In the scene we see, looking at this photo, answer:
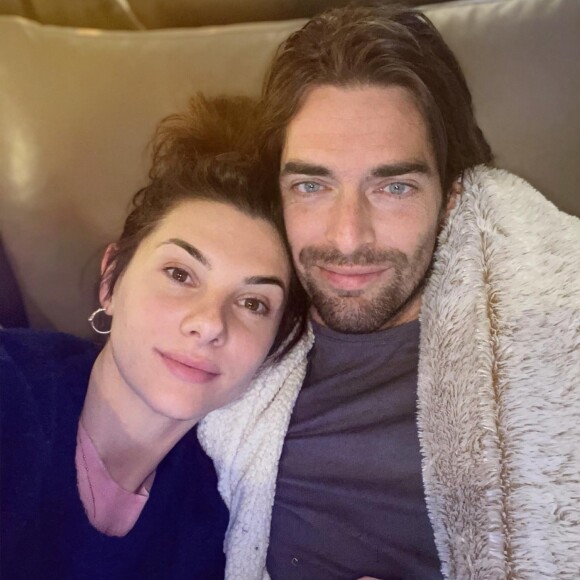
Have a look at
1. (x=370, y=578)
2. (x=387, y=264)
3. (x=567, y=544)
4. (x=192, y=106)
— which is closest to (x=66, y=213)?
(x=192, y=106)

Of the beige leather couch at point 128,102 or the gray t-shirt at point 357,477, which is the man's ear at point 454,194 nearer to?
the beige leather couch at point 128,102

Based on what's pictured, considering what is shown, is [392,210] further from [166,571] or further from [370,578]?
[166,571]

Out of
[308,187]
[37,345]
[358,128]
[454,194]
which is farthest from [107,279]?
[454,194]

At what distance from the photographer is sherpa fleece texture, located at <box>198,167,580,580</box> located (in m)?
0.78

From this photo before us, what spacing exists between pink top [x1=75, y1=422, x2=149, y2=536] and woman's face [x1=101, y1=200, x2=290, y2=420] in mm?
110

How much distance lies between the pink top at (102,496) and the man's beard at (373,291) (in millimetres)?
427

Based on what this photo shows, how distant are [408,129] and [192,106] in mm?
397

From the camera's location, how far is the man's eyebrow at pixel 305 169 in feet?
3.01

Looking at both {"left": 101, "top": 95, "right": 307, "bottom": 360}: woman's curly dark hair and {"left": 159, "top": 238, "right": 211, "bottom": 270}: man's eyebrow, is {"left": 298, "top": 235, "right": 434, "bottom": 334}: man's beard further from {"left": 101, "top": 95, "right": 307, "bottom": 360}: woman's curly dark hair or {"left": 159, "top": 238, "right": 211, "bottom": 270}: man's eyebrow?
{"left": 159, "top": 238, "right": 211, "bottom": 270}: man's eyebrow

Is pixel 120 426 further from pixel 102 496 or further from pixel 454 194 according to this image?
pixel 454 194

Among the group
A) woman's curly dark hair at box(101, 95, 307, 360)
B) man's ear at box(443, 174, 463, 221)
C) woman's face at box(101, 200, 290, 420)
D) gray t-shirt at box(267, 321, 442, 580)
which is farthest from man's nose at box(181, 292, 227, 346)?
man's ear at box(443, 174, 463, 221)

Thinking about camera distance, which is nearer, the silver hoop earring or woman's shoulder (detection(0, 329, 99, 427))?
woman's shoulder (detection(0, 329, 99, 427))

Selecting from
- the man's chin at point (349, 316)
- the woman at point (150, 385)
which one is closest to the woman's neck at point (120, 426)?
the woman at point (150, 385)

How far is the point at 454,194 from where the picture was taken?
104 cm
